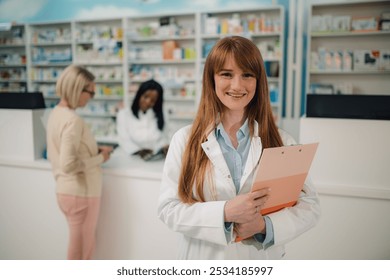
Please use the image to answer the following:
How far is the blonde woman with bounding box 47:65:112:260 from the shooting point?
1831 millimetres

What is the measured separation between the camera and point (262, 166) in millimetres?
954

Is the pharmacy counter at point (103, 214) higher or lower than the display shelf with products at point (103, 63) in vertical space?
lower

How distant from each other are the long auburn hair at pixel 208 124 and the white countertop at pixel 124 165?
87 centimetres

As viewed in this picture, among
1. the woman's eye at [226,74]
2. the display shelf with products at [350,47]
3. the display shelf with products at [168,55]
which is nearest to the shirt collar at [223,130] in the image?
the woman's eye at [226,74]

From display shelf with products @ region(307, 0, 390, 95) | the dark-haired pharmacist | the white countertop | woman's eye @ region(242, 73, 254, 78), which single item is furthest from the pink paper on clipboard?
display shelf with products @ region(307, 0, 390, 95)

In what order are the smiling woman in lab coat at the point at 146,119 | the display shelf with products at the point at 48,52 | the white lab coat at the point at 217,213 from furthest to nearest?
the display shelf with products at the point at 48,52, the smiling woman in lab coat at the point at 146,119, the white lab coat at the point at 217,213

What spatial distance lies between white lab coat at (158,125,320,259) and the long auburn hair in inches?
1.0

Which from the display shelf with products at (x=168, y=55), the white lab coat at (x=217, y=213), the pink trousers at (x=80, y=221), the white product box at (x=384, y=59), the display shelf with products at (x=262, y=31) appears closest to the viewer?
the white lab coat at (x=217, y=213)

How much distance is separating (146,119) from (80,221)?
1.35 meters

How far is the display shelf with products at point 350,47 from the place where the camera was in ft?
14.1

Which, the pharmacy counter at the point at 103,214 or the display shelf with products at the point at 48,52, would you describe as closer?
the pharmacy counter at the point at 103,214

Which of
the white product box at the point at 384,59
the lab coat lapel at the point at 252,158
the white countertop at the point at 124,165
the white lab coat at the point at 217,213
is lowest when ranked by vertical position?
the white countertop at the point at 124,165

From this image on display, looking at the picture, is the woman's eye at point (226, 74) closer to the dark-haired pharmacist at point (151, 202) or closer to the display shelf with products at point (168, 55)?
the dark-haired pharmacist at point (151, 202)

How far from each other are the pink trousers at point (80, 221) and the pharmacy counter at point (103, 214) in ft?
0.44
